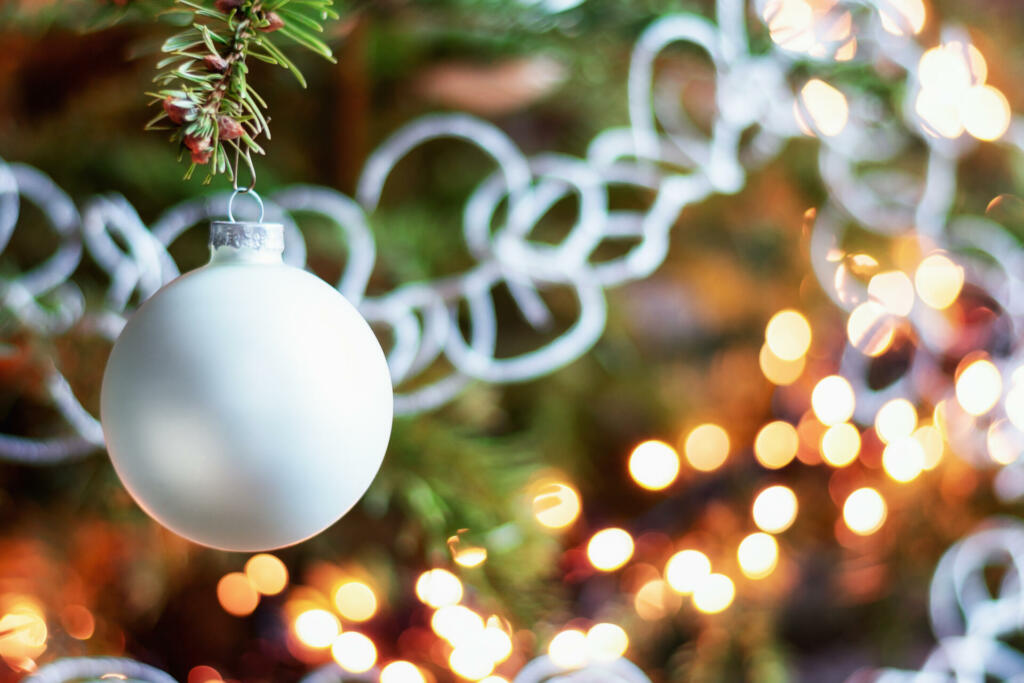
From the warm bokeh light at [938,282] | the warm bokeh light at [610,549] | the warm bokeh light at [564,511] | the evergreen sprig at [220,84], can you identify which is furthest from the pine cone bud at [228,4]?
the warm bokeh light at [938,282]

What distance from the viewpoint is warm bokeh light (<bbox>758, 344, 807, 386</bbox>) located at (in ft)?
1.96

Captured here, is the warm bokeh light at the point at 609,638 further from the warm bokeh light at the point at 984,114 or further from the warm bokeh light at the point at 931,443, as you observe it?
the warm bokeh light at the point at 984,114

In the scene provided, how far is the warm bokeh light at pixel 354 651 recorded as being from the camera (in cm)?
41

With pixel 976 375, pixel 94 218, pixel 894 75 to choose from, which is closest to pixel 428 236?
pixel 94 218

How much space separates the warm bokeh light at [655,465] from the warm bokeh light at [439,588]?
200 millimetres

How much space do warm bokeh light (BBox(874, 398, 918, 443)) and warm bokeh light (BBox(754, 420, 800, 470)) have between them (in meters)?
0.07

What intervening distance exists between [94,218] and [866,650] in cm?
63

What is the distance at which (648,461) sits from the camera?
56cm

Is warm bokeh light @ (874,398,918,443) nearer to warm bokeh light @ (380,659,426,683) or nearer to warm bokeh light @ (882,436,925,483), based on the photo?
warm bokeh light @ (882,436,925,483)

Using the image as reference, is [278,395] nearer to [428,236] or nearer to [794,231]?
[428,236]

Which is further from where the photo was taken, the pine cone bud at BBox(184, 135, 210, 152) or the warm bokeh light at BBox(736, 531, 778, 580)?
the warm bokeh light at BBox(736, 531, 778, 580)

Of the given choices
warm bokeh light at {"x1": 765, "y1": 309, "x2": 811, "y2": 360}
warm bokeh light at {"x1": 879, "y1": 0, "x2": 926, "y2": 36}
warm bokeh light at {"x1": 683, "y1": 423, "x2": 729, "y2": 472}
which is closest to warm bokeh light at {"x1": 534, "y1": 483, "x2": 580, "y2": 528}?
warm bokeh light at {"x1": 683, "y1": 423, "x2": 729, "y2": 472}

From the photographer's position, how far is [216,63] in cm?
20

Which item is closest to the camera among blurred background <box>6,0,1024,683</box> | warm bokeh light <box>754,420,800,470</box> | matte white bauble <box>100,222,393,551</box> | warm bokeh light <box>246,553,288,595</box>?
matte white bauble <box>100,222,393,551</box>
